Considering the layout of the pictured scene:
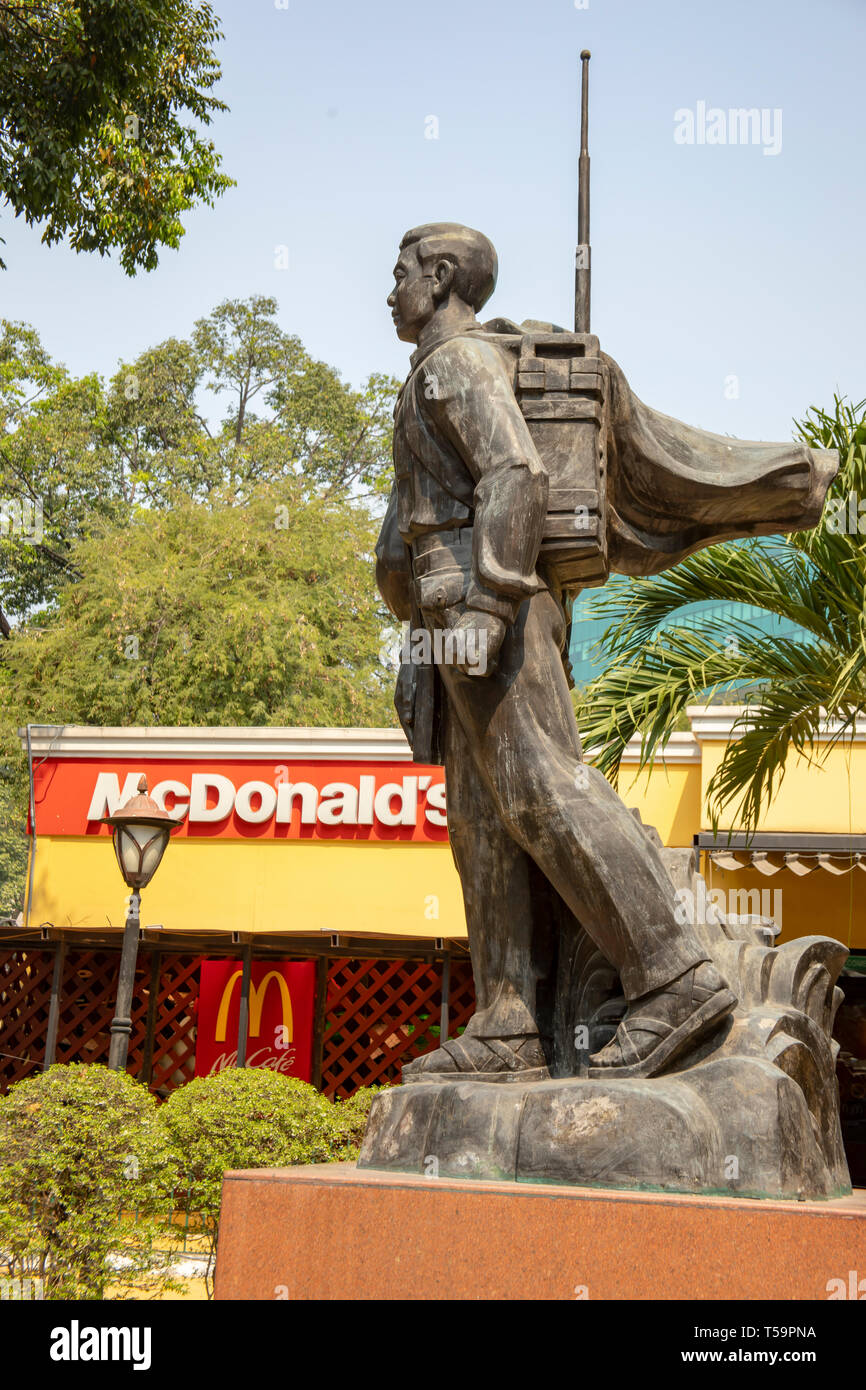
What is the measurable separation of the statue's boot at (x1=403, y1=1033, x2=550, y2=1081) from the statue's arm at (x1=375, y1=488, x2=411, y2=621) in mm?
1086

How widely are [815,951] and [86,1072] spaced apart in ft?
14.7

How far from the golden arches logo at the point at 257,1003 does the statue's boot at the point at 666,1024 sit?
9196 mm

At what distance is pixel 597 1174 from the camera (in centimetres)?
269

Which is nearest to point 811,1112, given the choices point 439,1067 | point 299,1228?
point 439,1067

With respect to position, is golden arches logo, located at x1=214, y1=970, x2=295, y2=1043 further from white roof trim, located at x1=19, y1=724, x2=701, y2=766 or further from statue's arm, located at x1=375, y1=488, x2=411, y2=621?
statue's arm, located at x1=375, y1=488, x2=411, y2=621

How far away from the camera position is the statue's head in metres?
3.48

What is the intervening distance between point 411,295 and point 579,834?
142 cm

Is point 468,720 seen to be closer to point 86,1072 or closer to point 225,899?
point 86,1072

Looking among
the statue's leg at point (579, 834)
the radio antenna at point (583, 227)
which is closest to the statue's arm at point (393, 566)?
the statue's leg at point (579, 834)

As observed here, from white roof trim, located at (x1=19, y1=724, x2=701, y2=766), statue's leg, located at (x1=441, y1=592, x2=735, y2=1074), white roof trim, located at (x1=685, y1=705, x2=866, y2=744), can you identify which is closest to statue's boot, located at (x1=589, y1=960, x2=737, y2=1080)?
statue's leg, located at (x1=441, y1=592, x2=735, y2=1074)

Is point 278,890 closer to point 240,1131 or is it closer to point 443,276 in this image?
point 240,1131
